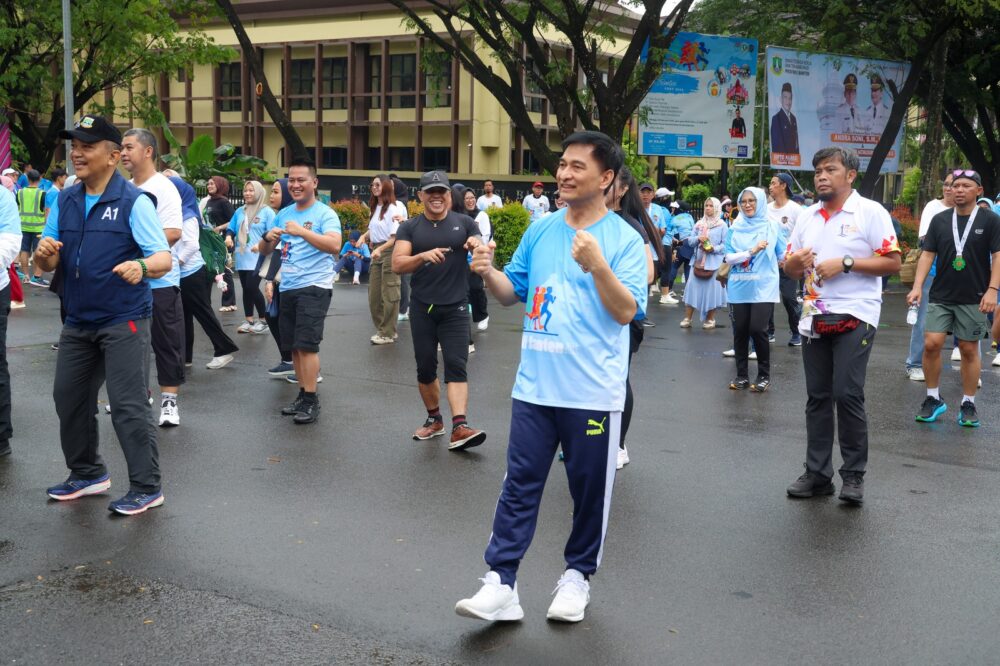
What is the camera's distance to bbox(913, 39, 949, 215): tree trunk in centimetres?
2436

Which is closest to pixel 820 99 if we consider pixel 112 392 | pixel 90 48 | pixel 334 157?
pixel 90 48

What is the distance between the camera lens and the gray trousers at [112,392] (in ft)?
19.3

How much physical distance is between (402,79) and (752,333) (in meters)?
34.7

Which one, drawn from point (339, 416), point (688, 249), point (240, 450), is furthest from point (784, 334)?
point (240, 450)

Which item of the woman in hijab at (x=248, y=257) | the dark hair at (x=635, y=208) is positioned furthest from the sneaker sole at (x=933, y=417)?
the woman in hijab at (x=248, y=257)

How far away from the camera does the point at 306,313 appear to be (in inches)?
344

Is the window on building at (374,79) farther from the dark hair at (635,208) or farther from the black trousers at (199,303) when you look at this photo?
the dark hair at (635,208)

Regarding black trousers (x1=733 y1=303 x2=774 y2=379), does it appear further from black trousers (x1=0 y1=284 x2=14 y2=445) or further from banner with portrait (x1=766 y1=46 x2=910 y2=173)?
banner with portrait (x1=766 y1=46 x2=910 y2=173)

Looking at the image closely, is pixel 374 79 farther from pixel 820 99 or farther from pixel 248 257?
pixel 248 257

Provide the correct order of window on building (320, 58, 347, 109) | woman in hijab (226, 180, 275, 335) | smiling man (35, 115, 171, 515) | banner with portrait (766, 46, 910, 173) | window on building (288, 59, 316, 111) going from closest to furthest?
1. smiling man (35, 115, 171, 515)
2. woman in hijab (226, 180, 275, 335)
3. banner with portrait (766, 46, 910, 173)
4. window on building (320, 58, 347, 109)
5. window on building (288, 59, 316, 111)

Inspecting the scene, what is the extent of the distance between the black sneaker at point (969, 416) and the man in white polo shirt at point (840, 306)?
2775 millimetres

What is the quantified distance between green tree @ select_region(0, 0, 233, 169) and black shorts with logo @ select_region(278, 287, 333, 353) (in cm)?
2210

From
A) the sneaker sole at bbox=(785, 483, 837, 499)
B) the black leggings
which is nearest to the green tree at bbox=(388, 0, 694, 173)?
the black leggings

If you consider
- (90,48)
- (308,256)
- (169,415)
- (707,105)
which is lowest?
(169,415)
